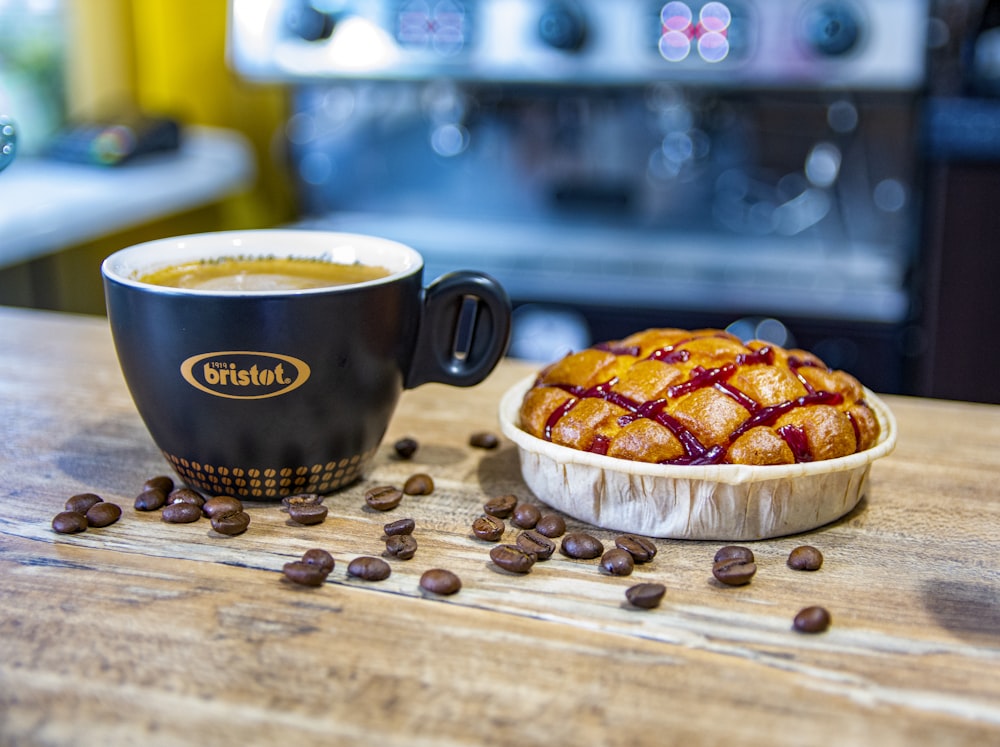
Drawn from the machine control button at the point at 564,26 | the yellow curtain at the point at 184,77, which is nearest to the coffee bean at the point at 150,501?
the machine control button at the point at 564,26

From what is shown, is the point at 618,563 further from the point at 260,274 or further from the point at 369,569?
the point at 260,274

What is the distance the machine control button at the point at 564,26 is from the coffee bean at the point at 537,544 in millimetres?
1413

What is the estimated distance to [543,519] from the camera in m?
0.78

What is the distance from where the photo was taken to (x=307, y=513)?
0.78 m

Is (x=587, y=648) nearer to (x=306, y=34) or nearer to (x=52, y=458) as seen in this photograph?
(x=52, y=458)

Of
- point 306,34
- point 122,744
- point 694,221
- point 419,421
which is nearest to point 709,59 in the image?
point 694,221

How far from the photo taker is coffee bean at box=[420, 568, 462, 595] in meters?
0.68

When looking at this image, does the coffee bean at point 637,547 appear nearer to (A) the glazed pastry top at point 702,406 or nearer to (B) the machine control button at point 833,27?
(A) the glazed pastry top at point 702,406

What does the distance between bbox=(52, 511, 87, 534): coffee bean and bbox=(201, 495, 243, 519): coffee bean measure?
85 millimetres

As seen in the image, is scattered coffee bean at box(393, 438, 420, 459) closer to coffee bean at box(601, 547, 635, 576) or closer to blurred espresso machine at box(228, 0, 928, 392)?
coffee bean at box(601, 547, 635, 576)

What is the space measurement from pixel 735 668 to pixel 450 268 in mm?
1555

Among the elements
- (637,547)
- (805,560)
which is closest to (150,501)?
(637,547)

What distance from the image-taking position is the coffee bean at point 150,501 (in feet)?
2.66

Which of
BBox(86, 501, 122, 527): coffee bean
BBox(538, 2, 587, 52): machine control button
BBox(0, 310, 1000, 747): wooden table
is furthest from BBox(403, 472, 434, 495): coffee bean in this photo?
BBox(538, 2, 587, 52): machine control button
